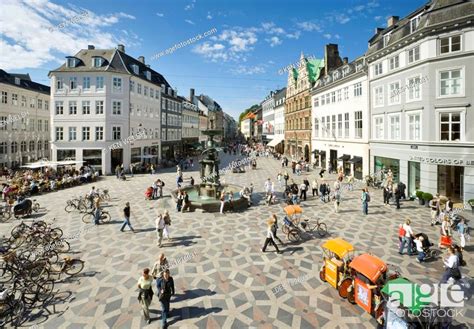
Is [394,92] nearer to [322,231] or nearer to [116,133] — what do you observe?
[322,231]

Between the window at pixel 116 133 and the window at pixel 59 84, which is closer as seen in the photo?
the window at pixel 59 84

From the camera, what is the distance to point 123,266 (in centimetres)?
1113

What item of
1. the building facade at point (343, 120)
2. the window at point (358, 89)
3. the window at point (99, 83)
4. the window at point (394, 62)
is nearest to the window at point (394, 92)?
the window at point (394, 62)

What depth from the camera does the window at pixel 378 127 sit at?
27.4m

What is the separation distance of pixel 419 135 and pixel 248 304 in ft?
69.0

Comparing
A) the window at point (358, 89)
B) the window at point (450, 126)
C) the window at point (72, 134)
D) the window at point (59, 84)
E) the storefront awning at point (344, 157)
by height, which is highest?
the window at point (59, 84)

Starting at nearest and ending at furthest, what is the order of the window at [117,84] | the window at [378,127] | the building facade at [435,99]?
the building facade at [435,99] → the window at [378,127] → the window at [117,84]

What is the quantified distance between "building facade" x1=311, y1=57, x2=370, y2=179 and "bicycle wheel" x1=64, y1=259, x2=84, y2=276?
96.2 feet

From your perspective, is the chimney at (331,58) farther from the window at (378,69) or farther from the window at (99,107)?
the window at (99,107)

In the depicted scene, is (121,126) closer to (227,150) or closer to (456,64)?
(456,64)

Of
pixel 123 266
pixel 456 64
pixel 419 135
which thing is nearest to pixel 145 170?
pixel 123 266

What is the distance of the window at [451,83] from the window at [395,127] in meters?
4.68

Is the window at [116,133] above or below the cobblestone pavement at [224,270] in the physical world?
above

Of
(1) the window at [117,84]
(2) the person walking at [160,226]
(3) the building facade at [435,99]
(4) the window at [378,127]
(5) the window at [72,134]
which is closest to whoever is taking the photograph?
(2) the person walking at [160,226]
